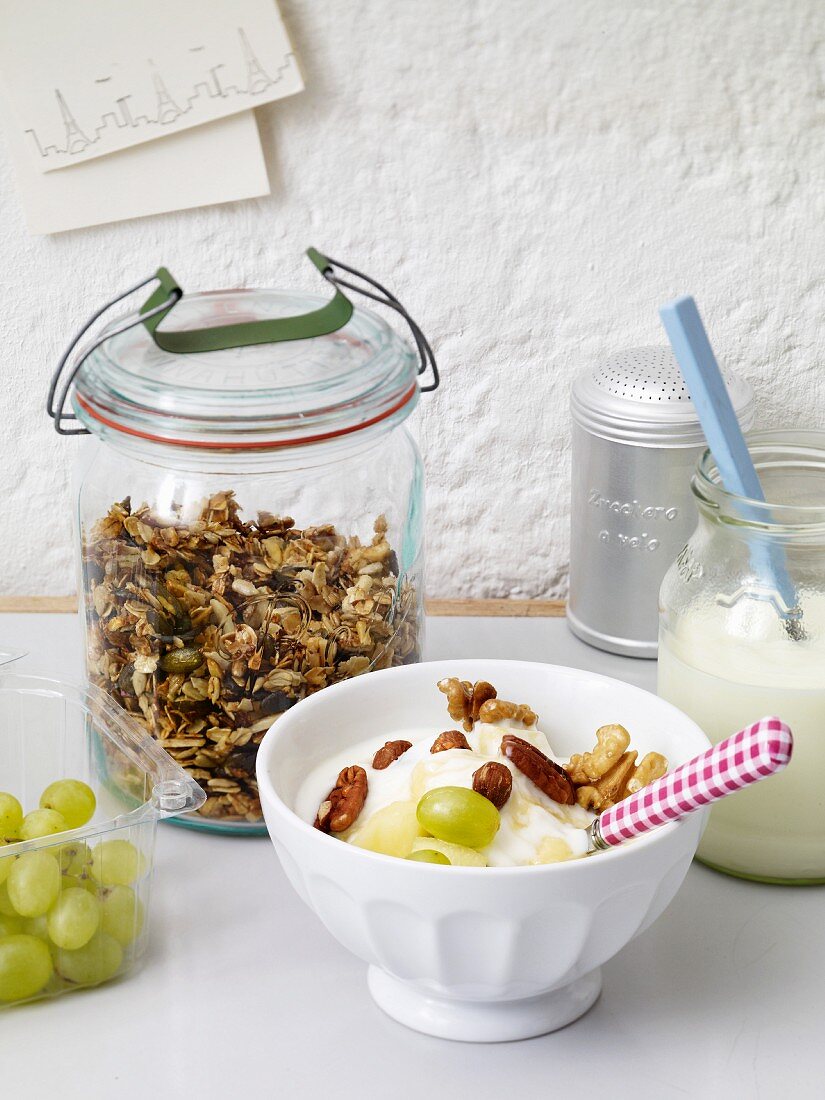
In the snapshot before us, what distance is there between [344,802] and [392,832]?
0.12 ft

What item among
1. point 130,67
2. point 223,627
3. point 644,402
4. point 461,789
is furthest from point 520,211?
point 461,789

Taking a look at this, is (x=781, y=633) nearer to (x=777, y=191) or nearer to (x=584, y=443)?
(x=584, y=443)

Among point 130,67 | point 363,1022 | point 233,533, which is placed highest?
point 130,67

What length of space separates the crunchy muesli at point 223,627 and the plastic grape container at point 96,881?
3 cm

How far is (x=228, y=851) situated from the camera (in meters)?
0.75

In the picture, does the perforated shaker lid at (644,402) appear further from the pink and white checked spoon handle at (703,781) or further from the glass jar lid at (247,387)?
the pink and white checked spoon handle at (703,781)

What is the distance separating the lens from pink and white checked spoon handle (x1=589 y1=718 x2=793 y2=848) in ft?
1.58

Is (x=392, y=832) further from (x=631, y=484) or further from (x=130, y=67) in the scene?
(x=130, y=67)

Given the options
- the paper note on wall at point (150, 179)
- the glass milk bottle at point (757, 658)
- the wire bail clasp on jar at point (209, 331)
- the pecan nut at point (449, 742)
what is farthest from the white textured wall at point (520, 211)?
the pecan nut at point (449, 742)

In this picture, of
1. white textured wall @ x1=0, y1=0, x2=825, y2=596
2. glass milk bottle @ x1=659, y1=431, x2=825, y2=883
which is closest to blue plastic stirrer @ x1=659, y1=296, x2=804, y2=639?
glass milk bottle @ x1=659, y1=431, x2=825, y2=883

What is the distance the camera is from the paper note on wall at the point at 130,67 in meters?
0.87

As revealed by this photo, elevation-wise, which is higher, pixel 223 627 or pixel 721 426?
pixel 721 426

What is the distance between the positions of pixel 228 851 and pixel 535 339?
48 centimetres

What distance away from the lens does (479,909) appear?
522 millimetres
